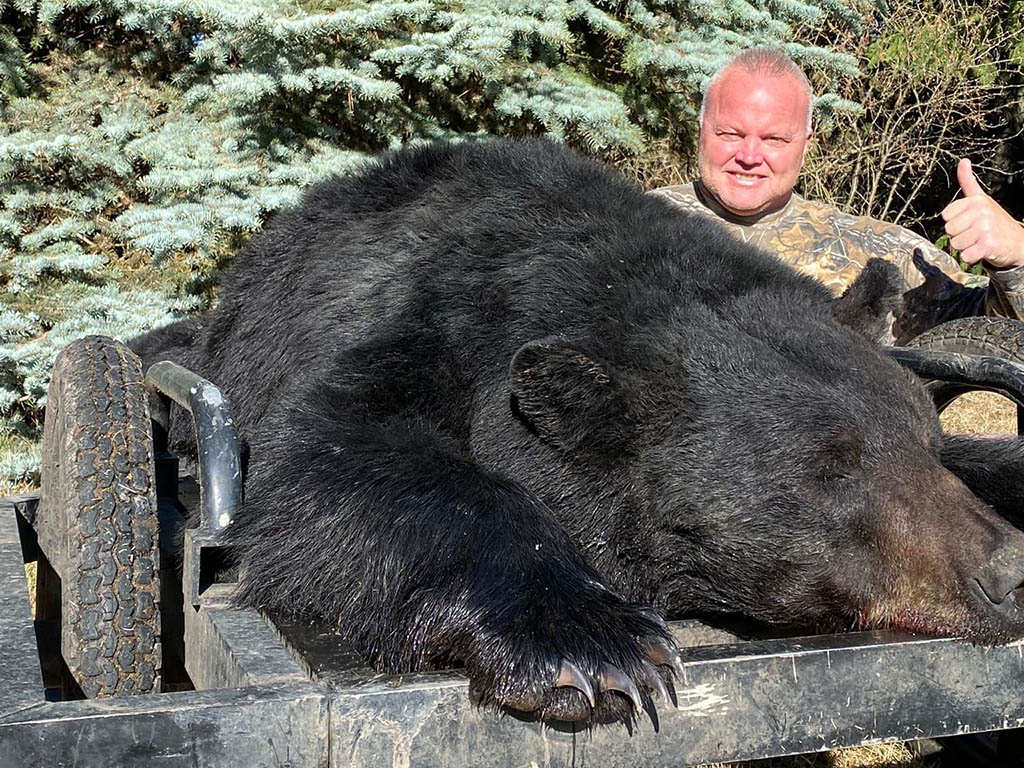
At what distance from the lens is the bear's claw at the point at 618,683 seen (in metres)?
1.61

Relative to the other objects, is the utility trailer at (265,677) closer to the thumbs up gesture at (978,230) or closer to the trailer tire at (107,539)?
Answer: the trailer tire at (107,539)

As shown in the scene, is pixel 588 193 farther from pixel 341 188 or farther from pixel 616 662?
pixel 616 662

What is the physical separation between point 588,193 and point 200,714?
1.92 metres

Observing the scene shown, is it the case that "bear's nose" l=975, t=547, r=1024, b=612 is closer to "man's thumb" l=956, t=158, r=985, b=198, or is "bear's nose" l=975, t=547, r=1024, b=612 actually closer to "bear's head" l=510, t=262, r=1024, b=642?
"bear's head" l=510, t=262, r=1024, b=642

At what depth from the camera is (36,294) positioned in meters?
6.14

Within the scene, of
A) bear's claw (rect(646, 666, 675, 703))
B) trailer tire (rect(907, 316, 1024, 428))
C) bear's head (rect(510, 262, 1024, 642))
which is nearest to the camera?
bear's claw (rect(646, 666, 675, 703))

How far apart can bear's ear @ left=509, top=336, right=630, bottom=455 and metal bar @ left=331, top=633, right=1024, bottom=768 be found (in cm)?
66

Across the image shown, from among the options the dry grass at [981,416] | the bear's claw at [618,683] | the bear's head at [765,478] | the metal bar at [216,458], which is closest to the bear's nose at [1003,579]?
the bear's head at [765,478]

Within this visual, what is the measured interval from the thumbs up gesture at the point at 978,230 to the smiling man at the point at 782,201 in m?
0.76

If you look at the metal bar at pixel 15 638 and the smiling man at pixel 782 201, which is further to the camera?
the smiling man at pixel 782 201

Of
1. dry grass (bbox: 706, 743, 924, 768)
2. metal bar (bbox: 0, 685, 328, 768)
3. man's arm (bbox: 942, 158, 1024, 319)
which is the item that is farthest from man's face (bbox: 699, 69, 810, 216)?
metal bar (bbox: 0, 685, 328, 768)

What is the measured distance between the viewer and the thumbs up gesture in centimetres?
372

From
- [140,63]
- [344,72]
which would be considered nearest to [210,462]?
[344,72]

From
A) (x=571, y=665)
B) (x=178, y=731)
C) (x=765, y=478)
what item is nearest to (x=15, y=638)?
(x=178, y=731)
